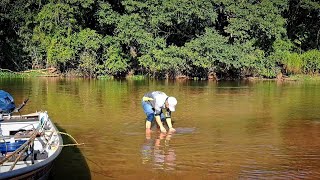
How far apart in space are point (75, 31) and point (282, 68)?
60.8 feet

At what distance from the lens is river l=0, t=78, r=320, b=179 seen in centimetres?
812

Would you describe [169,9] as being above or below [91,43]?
above

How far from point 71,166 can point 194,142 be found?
3.27m

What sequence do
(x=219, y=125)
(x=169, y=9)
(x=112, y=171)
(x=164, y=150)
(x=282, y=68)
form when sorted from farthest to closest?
1. (x=282, y=68)
2. (x=169, y=9)
3. (x=219, y=125)
4. (x=164, y=150)
5. (x=112, y=171)

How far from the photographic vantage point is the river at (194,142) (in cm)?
812

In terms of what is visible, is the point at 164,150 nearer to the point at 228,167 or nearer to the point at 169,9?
the point at 228,167

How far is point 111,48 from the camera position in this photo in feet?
125

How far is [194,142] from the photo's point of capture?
34.5 ft

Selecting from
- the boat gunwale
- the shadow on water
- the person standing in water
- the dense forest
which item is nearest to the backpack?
the shadow on water

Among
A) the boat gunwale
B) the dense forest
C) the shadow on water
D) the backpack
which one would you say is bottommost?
the shadow on water

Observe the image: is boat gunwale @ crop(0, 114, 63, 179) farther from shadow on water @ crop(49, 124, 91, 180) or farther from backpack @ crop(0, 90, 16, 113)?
backpack @ crop(0, 90, 16, 113)

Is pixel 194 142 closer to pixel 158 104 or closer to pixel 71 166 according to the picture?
pixel 158 104

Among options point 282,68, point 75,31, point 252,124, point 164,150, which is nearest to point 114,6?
point 75,31

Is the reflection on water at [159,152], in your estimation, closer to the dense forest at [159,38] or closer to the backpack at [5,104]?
the backpack at [5,104]
